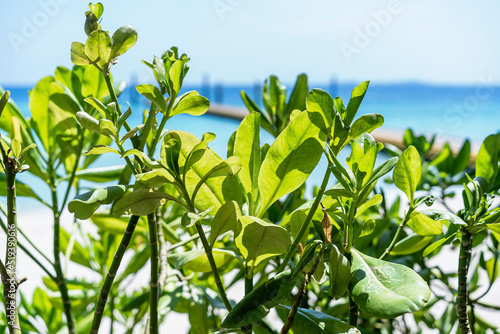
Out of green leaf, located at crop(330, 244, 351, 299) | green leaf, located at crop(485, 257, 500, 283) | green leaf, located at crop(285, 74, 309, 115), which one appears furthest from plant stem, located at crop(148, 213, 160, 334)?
green leaf, located at crop(485, 257, 500, 283)

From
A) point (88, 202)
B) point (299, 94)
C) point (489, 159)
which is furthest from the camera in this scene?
point (299, 94)

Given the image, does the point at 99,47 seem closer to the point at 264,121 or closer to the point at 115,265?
the point at 115,265

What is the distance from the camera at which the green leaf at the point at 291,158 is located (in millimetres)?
260

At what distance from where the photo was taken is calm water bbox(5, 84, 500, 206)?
34.4 feet

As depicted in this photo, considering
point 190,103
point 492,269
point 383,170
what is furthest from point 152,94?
point 492,269

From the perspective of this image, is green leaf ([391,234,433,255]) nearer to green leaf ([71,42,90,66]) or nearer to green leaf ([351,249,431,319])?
green leaf ([351,249,431,319])

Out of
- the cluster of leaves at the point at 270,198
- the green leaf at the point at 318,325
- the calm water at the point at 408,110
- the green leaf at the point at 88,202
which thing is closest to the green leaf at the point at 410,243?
the cluster of leaves at the point at 270,198

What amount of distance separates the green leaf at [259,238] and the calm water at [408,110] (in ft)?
20.0

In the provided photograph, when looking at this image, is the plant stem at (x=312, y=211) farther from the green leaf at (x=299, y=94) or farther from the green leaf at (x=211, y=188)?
the green leaf at (x=299, y=94)

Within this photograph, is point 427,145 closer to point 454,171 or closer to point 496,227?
point 454,171

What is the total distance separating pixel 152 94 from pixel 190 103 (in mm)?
26

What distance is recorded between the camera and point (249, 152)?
0.28 metres

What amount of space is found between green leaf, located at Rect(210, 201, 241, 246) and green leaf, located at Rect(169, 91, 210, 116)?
0.18ft

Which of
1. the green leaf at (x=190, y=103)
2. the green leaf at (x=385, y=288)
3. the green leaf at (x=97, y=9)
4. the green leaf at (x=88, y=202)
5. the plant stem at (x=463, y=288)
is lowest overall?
the plant stem at (x=463, y=288)
